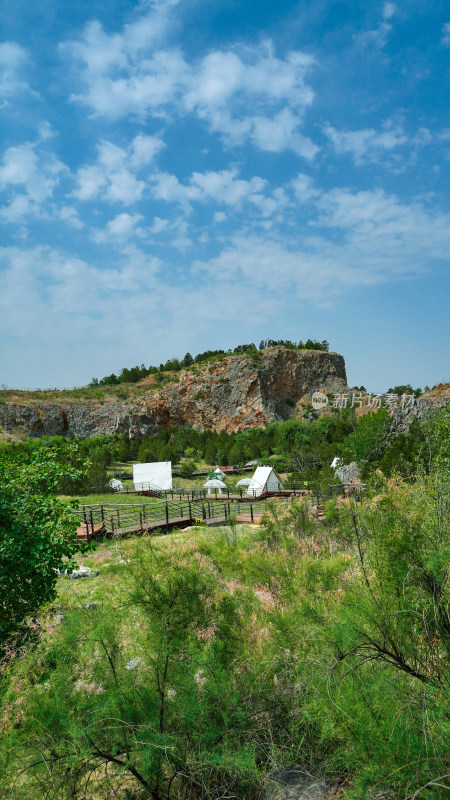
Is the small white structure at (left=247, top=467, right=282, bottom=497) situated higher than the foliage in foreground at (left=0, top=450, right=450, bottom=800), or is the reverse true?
the foliage in foreground at (left=0, top=450, right=450, bottom=800)

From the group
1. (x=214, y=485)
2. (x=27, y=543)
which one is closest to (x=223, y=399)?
(x=214, y=485)

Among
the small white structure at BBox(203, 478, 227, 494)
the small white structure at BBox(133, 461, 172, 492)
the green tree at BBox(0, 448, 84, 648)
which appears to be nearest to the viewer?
the green tree at BBox(0, 448, 84, 648)

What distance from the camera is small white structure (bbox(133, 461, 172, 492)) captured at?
111 ft

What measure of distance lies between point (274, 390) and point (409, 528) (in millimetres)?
80305

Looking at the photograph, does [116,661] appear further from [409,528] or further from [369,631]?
[409,528]

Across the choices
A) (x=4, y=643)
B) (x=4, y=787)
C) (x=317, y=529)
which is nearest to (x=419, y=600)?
(x=4, y=787)

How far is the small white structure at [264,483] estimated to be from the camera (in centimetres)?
3033

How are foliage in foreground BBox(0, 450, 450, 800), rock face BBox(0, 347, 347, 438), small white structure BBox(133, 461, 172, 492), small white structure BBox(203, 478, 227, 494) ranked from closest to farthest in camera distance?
foliage in foreground BBox(0, 450, 450, 800), small white structure BBox(203, 478, 227, 494), small white structure BBox(133, 461, 172, 492), rock face BBox(0, 347, 347, 438)

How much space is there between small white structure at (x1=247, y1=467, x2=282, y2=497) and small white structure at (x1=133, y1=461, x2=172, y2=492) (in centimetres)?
652

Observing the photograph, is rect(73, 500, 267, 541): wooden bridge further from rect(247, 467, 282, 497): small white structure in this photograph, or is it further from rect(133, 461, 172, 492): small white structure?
rect(133, 461, 172, 492): small white structure

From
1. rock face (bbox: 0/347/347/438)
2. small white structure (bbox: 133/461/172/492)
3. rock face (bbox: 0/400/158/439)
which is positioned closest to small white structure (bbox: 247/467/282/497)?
small white structure (bbox: 133/461/172/492)

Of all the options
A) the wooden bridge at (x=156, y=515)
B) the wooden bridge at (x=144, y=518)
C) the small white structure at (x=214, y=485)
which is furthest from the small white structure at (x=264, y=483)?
the wooden bridge at (x=144, y=518)

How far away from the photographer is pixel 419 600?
3.02m

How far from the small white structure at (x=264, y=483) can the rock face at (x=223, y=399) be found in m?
44.4
